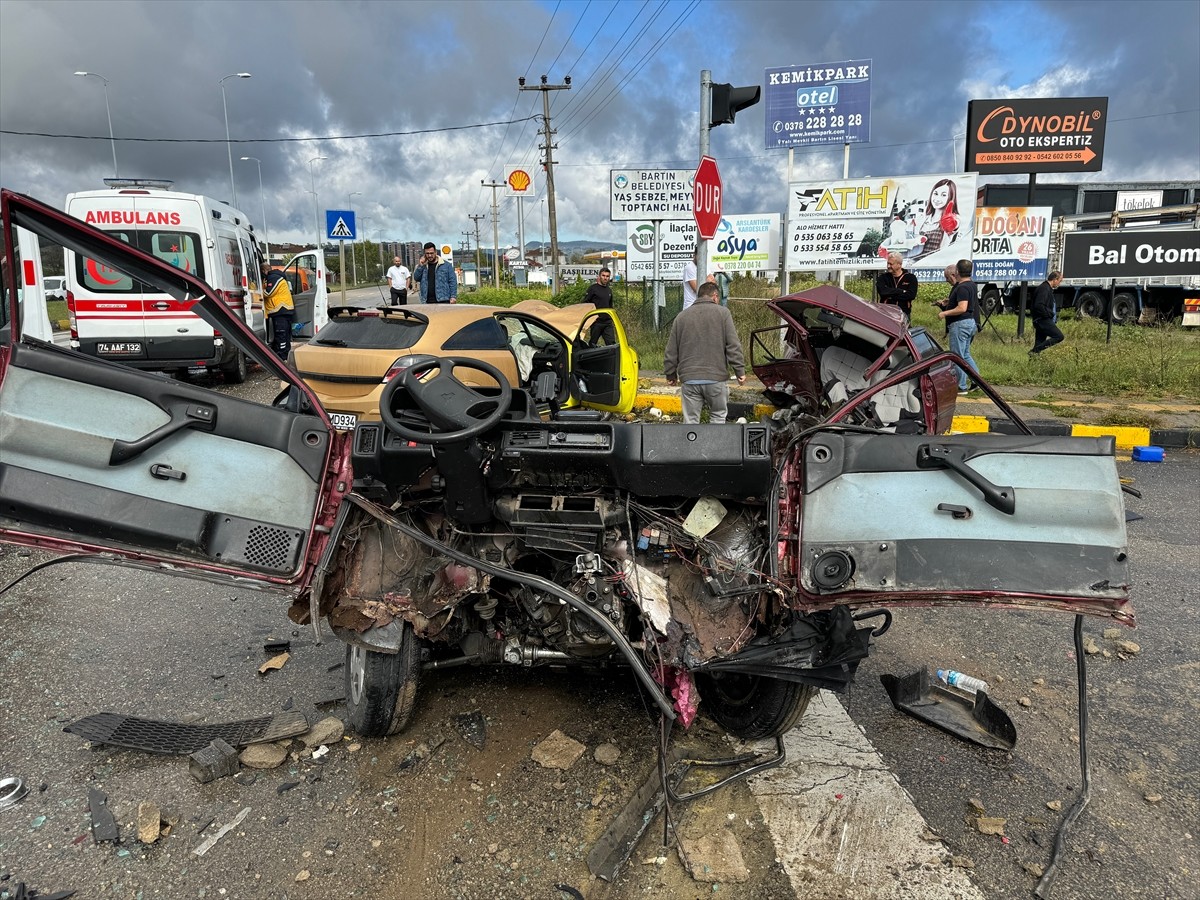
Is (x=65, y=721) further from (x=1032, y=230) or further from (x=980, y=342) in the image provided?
(x=1032, y=230)

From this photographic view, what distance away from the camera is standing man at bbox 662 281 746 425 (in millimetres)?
7562

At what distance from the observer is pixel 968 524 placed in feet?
7.78

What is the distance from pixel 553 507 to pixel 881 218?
1460 centimetres

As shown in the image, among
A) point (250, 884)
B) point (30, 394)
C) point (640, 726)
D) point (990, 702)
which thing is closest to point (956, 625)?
point (990, 702)


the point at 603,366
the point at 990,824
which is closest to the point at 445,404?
the point at 990,824

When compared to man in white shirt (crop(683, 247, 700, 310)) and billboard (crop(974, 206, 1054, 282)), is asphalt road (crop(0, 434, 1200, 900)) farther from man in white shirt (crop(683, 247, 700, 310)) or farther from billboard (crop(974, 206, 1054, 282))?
billboard (crop(974, 206, 1054, 282))

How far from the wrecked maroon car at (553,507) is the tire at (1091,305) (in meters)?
24.1

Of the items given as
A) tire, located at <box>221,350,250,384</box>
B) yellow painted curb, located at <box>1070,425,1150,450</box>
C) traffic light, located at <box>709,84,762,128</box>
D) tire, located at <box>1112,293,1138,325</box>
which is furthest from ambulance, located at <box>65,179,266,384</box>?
tire, located at <box>1112,293,1138,325</box>

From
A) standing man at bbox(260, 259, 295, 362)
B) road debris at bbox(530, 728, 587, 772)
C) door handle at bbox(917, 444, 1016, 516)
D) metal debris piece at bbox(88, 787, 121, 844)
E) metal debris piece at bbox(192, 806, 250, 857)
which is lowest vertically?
metal debris piece at bbox(192, 806, 250, 857)

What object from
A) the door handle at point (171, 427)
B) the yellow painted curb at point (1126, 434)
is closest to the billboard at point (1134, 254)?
the yellow painted curb at point (1126, 434)

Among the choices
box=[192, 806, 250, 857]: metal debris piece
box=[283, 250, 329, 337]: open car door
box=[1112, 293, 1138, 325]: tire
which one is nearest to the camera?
box=[192, 806, 250, 857]: metal debris piece

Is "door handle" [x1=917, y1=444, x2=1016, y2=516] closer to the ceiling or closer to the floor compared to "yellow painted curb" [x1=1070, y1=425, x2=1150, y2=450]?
closer to the ceiling

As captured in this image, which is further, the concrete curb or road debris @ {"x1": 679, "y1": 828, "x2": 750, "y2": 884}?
the concrete curb

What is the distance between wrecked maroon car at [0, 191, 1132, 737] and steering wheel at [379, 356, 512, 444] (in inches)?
0.4
